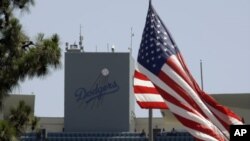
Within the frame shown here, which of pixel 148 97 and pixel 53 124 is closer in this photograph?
pixel 148 97

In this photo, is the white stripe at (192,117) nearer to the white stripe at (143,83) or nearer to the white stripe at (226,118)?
the white stripe at (226,118)

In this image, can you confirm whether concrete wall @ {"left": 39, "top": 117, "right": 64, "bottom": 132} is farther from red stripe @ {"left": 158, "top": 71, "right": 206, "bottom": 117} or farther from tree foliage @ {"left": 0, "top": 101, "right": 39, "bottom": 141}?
tree foliage @ {"left": 0, "top": 101, "right": 39, "bottom": 141}

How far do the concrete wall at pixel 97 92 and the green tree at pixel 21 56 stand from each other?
5721 centimetres

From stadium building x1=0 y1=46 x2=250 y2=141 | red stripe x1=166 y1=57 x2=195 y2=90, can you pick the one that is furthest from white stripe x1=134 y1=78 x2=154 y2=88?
stadium building x1=0 y1=46 x2=250 y2=141

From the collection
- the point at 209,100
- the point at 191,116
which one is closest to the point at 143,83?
the point at 209,100

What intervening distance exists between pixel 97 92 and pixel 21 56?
58048 millimetres

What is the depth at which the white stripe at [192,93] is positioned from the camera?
77.0 ft

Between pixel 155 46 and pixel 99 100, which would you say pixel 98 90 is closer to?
pixel 99 100

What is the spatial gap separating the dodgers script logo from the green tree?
57.5 metres

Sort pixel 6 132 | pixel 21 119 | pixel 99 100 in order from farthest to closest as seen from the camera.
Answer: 1. pixel 99 100
2. pixel 21 119
3. pixel 6 132

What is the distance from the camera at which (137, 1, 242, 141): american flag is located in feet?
76.6

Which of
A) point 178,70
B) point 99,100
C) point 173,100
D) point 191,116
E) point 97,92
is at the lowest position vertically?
point 191,116

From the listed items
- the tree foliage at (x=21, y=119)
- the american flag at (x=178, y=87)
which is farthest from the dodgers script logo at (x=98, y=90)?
the tree foliage at (x=21, y=119)

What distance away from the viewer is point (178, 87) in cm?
2389
